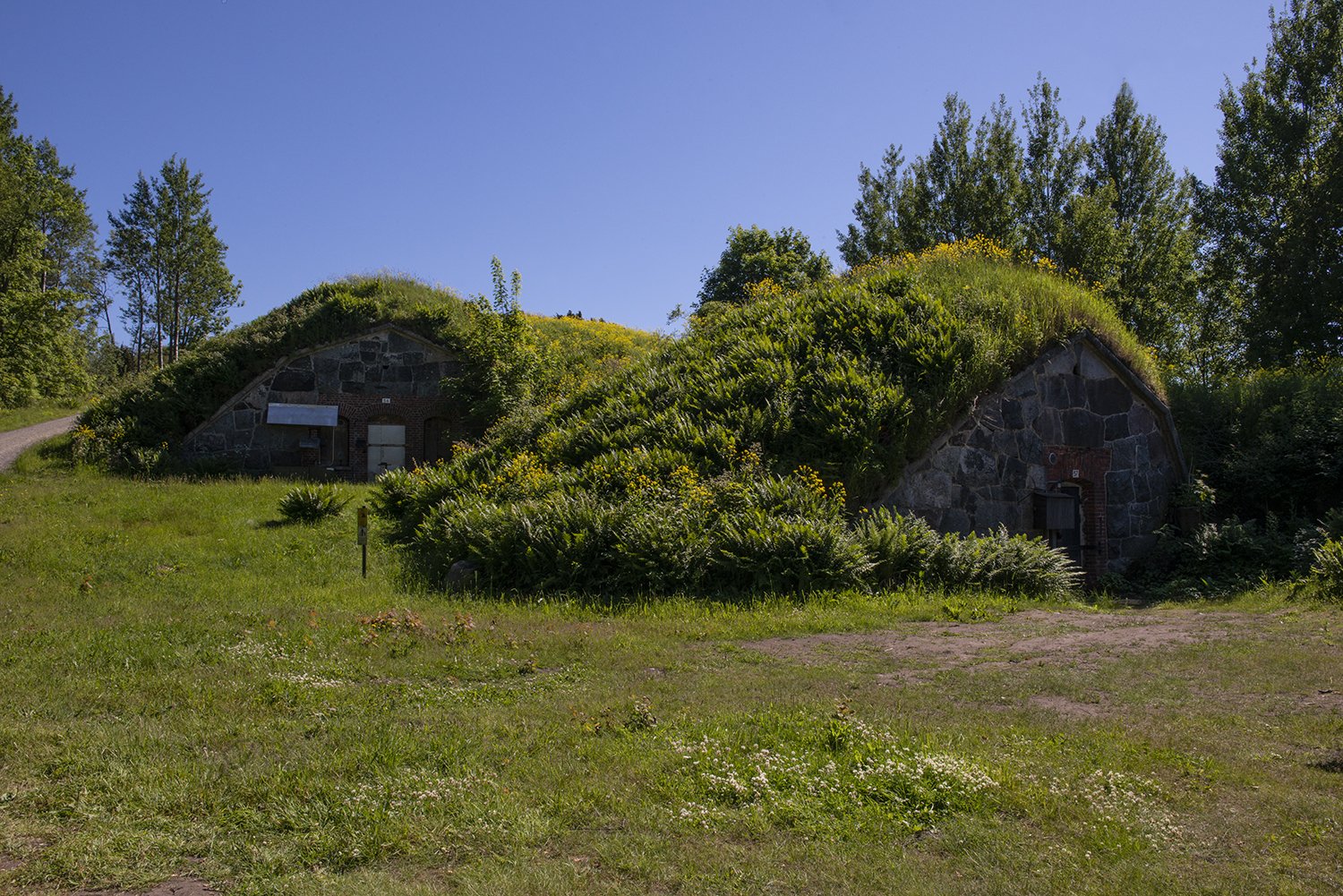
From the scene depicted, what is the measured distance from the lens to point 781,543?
1118 centimetres

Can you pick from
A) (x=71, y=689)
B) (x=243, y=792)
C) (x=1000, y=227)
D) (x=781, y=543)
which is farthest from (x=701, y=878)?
(x=1000, y=227)

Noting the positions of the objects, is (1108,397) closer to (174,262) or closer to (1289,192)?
(1289,192)

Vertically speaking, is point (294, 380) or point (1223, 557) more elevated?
A: point (294, 380)

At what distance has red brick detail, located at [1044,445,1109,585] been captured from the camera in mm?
15805

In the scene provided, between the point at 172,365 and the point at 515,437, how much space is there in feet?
34.8

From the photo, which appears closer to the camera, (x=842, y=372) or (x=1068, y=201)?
(x=842, y=372)

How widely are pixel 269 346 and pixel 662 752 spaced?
19.6m

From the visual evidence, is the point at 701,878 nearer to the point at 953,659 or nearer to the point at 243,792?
the point at 243,792

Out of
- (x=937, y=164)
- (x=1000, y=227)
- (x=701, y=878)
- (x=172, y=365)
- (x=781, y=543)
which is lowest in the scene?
(x=701, y=878)

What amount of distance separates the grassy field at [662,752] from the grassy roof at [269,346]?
1260cm

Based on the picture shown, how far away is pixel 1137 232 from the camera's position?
1214 inches

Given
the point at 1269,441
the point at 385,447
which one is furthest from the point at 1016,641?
the point at 385,447

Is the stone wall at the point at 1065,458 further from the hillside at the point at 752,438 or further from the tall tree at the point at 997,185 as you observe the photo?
the tall tree at the point at 997,185

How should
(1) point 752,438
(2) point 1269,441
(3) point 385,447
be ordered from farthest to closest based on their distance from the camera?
(3) point 385,447, (2) point 1269,441, (1) point 752,438
